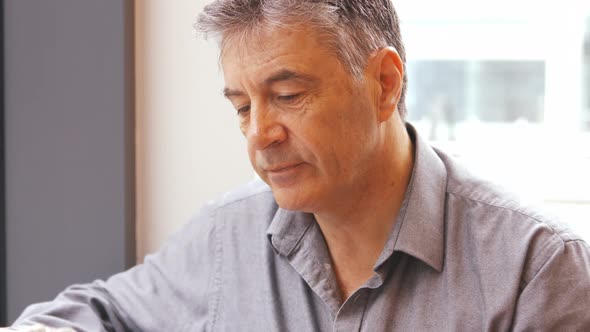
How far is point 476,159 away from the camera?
1.87m

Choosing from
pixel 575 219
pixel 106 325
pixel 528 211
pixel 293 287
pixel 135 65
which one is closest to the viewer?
pixel 528 211

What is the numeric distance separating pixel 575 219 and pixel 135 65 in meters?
1.03

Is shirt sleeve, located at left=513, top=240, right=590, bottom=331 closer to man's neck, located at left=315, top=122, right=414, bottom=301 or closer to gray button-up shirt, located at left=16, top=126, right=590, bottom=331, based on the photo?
gray button-up shirt, located at left=16, top=126, right=590, bottom=331

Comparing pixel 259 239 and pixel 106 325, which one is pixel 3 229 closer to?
pixel 106 325

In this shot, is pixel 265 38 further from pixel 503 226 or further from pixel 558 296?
pixel 558 296

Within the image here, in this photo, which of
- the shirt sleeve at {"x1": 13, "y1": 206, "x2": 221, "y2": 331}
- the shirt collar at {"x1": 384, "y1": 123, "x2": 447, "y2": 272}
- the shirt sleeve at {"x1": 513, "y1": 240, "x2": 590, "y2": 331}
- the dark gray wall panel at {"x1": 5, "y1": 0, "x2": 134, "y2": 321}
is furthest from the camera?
the dark gray wall panel at {"x1": 5, "y1": 0, "x2": 134, "y2": 321}

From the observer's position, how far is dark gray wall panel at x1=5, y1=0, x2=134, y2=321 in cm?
173

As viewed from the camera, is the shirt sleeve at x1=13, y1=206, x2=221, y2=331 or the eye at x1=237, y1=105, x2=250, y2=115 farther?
the shirt sleeve at x1=13, y1=206, x2=221, y2=331

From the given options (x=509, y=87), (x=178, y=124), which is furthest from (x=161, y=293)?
(x=509, y=87)

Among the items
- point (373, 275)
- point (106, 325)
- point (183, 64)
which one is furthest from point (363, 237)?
point (183, 64)

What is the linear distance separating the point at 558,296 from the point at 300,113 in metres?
0.49

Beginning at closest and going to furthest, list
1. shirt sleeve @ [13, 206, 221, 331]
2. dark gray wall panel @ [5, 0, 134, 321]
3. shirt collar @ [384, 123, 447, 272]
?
shirt collar @ [384, 123, 447, 272] → shirt sleeve @ [13, 206, 221, 331] → dark gray wall panel @ [5, 0, 134, 321]

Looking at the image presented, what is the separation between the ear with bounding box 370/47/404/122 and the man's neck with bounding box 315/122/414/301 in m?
0.08

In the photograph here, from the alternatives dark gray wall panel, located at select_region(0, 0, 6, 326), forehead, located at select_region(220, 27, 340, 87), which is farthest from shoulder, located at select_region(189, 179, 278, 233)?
dark gray wall panel, located at select_region(0, 0, 6, 326)
